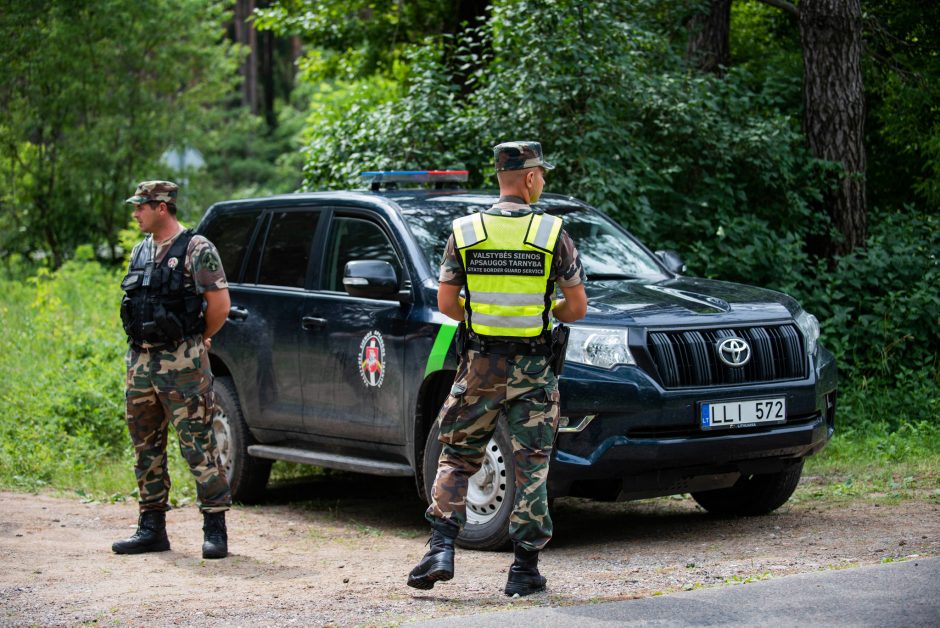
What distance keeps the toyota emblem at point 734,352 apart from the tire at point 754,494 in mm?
914

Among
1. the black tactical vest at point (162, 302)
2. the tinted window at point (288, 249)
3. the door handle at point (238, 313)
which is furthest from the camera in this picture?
the door handle at point (238, 313)

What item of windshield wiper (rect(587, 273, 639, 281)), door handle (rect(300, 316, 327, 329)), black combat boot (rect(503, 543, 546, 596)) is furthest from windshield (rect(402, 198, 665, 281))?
black combat boot (rect(503, 543, 546, 596))

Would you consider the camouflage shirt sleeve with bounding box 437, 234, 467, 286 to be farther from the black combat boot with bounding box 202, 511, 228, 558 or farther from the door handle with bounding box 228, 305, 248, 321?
the door handle with bounding box 228, 305, 248, 321

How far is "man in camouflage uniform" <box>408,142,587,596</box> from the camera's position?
17.4 ft

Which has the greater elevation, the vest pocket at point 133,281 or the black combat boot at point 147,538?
the vest pocket at point 133,281

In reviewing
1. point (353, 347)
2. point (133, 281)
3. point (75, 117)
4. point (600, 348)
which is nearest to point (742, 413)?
point (600, 348)

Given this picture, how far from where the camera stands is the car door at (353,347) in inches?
278

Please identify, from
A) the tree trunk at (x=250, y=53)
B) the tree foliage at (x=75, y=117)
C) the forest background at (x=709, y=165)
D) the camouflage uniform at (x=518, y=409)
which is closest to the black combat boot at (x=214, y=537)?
the camouflage uniform at (x=518, y=409)

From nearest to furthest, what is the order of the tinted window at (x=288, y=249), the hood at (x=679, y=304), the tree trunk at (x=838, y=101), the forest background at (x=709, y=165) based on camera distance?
the hood at (x=679, y=304) < the tinted window at (x=288, y=249) < the forest background at (x=709, y=165) < the tree trunk at (x=838, y=101)

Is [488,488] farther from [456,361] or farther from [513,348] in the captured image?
[513,348]

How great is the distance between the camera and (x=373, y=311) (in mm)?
7191

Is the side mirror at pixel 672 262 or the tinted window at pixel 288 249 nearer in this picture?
the side mirror at pixel 672 262

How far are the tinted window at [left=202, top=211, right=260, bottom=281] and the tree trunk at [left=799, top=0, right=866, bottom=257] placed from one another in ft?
16.8

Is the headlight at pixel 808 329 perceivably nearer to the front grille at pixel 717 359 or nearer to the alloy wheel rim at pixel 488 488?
the front grille at pixel 717 359
